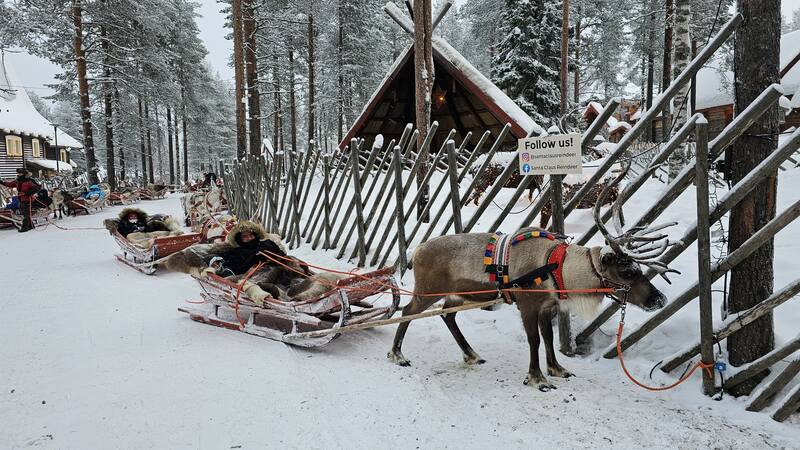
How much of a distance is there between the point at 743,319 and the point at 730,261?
1.24ft

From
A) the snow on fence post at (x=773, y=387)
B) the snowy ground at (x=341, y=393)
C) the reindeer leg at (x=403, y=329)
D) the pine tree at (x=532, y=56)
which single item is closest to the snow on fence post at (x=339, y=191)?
the snowy ground at (x=341, y=393)

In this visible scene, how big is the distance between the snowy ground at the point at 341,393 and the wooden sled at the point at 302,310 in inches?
5.4

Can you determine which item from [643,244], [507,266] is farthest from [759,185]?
[507,266]

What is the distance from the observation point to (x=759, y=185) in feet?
9.22

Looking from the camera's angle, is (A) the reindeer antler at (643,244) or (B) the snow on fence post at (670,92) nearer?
(A) the reindeer antler at (643,244)

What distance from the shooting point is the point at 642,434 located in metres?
2.61

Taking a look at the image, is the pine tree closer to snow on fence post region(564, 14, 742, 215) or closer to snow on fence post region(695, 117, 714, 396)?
snow on fence post region(564, 14, 742, 215)

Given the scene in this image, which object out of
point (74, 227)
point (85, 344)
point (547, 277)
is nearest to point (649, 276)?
point (547, 277)

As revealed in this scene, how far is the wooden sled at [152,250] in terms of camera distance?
721 centimetres

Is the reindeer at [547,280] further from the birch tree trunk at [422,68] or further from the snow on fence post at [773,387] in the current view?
the birch tree trunk at [422,68]

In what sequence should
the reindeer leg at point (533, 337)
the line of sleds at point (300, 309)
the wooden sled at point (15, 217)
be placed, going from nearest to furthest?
the reindeer leg at point (533, 337)
the line of sleds at point (300, 309)
the wooden sled at point (15, 217)

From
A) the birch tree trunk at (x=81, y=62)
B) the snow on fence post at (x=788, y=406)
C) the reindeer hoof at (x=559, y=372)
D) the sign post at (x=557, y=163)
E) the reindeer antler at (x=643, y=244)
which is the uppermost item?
the birch tree trunk at (x=81, y=62)

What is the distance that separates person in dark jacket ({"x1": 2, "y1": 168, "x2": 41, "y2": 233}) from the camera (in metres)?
12.3

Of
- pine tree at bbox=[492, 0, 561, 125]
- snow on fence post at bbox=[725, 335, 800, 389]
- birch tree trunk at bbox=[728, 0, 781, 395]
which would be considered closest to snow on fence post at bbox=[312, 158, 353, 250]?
birch tree trunk at bbox=[728, 0, 781, 395]
